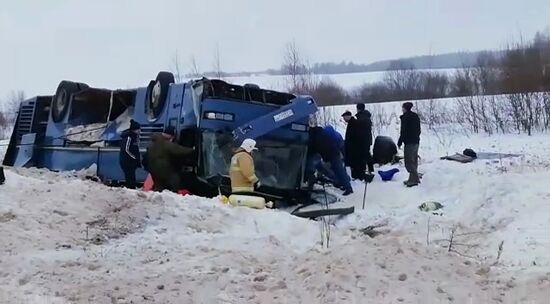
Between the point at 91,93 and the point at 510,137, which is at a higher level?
the point at 91,93

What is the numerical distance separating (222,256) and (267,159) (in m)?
6.39

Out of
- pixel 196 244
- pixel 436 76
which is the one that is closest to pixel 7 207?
pixel 196 244

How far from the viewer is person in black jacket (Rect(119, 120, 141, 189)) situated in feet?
44.0

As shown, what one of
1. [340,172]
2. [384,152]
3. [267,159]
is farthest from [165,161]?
[384,152]

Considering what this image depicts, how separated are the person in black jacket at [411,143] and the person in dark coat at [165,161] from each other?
4.52 m

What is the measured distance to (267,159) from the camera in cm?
1257

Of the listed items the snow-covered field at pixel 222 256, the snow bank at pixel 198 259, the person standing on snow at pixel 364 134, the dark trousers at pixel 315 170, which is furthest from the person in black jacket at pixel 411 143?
the snow bank at pixel 198 259

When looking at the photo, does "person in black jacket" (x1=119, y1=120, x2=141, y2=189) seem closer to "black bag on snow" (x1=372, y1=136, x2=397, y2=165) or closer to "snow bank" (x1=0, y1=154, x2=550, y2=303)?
"snow bank" (x1=0, y1=154, x2=550, y2=303)

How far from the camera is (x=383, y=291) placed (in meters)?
5.42

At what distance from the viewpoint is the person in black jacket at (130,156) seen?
13398mm

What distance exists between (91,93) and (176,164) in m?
5.49

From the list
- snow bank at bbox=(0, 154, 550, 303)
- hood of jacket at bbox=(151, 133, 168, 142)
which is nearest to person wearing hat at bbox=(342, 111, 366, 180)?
hood of jacket at bbox=(151, 133, 168, 142)

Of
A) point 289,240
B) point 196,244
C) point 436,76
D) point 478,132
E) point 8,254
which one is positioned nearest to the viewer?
point 8,254

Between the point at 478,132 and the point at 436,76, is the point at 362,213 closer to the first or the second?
the point at 478,132
